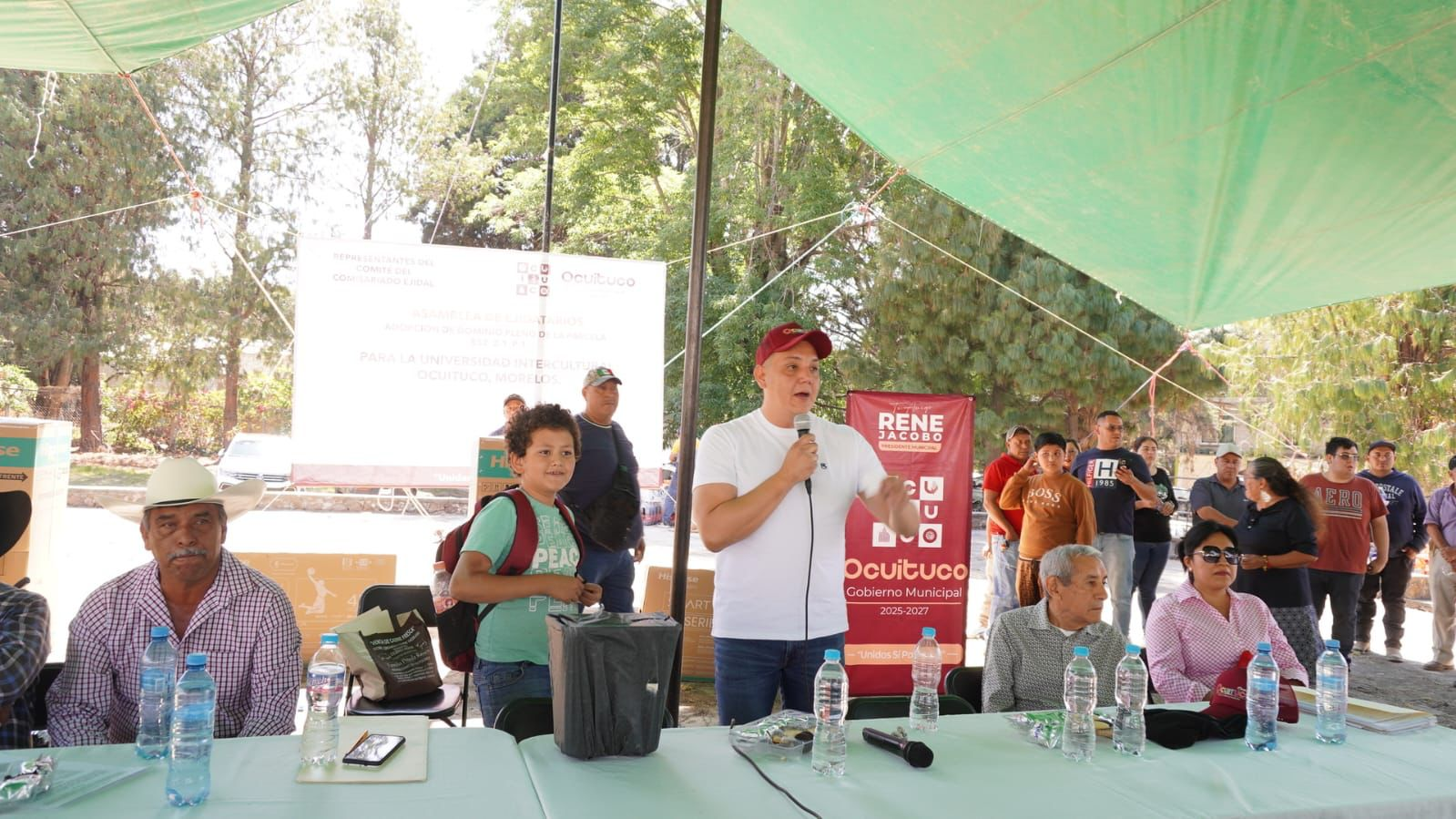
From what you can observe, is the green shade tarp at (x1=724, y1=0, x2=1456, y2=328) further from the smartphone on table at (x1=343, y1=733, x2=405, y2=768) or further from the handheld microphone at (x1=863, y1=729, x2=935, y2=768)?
the smartphone on table at (x1=343, y1=733, x2=405, y2=768)

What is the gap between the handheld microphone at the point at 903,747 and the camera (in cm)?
205

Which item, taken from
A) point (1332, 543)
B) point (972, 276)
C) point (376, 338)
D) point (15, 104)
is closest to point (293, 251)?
point (15, 104)

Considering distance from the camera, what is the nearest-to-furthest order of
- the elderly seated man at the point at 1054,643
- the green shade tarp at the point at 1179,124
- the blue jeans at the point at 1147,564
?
the elderly seated man at the point at 1054,643 → the green shade tarp at the point at 1179,124 → the blue jeans at the point at 1147,564

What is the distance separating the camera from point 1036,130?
14.2 ft

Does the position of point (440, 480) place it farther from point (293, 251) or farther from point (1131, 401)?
point (293, 251)

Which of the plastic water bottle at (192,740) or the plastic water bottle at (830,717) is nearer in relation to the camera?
the plastic water bottle at (192,740)

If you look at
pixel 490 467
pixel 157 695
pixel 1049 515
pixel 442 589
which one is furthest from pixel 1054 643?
pixel 490 467

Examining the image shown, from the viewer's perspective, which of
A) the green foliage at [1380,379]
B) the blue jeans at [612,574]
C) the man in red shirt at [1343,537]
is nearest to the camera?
the blue jeans at [612,574]

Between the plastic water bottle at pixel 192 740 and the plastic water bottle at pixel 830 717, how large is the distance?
1.15m

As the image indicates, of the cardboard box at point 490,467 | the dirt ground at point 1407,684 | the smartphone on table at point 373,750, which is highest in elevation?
the cardboard box at point 490,467

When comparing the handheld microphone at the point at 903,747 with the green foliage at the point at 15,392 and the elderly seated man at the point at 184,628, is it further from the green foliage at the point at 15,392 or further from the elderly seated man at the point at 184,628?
the green foliage at the point at 15,392

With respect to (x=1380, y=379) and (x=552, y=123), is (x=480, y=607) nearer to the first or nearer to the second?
(x=552, y=123)

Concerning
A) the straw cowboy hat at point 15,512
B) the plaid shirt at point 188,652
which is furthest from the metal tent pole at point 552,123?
the plaid shirt at point 188,652

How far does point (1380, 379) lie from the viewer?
38.2ft
